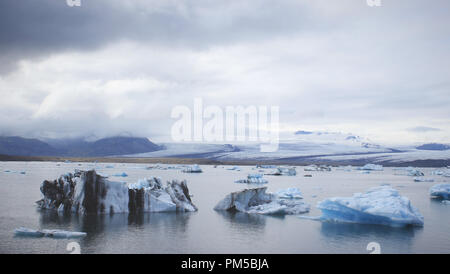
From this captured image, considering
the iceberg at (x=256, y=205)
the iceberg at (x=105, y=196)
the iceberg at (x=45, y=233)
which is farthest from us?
the iceberg at (x=256, y=205)

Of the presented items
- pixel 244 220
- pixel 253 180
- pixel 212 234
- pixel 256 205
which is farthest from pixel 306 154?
pixel 212 234

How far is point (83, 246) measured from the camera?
977 cm

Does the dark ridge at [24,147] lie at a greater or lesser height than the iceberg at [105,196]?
greater

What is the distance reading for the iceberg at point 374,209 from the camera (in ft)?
41.8

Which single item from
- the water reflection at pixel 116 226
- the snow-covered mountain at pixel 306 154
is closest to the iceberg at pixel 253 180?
the water reflection at pixel 116 226

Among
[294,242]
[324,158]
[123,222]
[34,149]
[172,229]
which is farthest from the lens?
[34,149]

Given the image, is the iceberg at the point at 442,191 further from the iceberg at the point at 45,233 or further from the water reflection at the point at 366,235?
the iceberg at the point at 45,233

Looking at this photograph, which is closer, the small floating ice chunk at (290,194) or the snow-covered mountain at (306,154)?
the small floating ice chunk at (290,194)

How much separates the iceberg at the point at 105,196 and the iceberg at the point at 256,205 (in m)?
1.51

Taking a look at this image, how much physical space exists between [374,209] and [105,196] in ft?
31.6

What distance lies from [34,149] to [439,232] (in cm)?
19799

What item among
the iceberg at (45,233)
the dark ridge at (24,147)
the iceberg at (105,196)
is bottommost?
the iceberg at (45,233)
